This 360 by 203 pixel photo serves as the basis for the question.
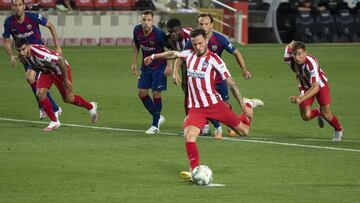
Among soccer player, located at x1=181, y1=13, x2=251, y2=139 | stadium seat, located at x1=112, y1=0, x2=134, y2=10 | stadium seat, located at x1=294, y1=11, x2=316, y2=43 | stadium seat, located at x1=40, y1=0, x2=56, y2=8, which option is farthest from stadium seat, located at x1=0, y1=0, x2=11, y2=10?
soccer player, located at x1=181, y1=13, x2=251, y2=139

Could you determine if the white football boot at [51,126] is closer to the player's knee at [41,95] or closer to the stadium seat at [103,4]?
the player's knee at [41,95]

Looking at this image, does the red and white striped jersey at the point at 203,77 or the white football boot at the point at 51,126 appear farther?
the white football boot at the point at 51,126

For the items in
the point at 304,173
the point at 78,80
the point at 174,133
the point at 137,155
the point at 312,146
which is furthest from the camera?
the point at 78,80

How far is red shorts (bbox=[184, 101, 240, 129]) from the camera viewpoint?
46.4ft

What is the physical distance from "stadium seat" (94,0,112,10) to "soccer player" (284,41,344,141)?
20093mm

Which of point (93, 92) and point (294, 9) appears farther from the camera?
point (294, 9)

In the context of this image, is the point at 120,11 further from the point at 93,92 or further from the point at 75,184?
the point at 75,184

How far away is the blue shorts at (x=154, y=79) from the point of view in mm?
19078

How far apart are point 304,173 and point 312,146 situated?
2.98 metres

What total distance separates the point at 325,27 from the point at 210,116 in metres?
27.5

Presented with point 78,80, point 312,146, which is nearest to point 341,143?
point 312,146

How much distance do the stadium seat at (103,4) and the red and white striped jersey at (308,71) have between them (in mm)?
20093

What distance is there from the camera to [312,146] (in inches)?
688

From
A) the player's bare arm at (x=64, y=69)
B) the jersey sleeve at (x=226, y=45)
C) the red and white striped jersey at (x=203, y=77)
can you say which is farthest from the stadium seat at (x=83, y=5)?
the red and white striped jersey at (x=203, y=77)
